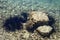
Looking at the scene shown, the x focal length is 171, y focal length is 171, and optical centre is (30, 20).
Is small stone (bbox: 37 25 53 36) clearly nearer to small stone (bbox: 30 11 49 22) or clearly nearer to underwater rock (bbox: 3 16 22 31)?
small stone (bbox: 30 11 49 22)

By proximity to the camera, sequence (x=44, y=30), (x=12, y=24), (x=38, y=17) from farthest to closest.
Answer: (x=12, y=24) → (x=38, y=17) → (x=44, y=30)

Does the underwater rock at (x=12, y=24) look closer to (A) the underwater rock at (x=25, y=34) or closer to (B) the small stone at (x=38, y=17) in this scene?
(A) the underwater rock at (x=25, y=34)

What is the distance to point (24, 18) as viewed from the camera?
1202cm

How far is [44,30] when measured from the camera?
10367mm

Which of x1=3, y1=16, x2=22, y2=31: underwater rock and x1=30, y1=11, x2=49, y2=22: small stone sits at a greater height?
x1=30, y1=11, x2=49, y2=22: small stone

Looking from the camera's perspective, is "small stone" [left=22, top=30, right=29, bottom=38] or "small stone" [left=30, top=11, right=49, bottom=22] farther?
"small stone" [left=30, top=11, right=49, bottom=22]

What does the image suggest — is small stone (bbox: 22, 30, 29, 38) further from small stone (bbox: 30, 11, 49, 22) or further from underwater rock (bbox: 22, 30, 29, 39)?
small stone (bbox: 30, 11, 49, 22)

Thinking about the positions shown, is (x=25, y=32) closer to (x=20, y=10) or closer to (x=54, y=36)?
(x=54, y=36)

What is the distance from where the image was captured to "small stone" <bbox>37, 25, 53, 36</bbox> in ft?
33.6

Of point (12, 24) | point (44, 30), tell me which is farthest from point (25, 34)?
point (12, 24)

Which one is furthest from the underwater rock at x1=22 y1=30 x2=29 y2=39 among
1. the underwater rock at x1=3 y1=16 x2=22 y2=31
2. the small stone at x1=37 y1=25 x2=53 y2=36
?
the small stone at x1=37 y1=25 x2=53 y2=36

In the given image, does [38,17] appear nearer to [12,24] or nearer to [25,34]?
[25,34]

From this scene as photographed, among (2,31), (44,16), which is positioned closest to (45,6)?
(44,16)

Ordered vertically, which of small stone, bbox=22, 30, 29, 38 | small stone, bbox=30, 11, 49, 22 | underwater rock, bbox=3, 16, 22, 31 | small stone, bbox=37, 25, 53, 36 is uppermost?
small stone, bbox=30, 11, 49, 22
